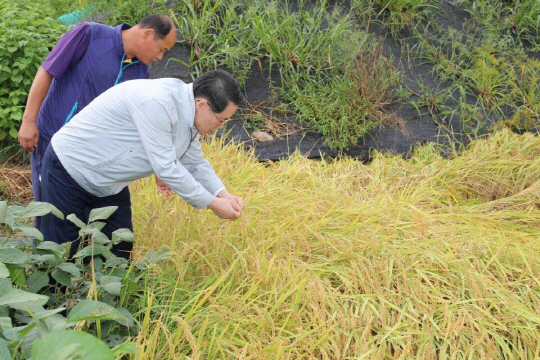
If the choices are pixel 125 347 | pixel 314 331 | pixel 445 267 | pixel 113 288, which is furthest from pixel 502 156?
pixel 125 347

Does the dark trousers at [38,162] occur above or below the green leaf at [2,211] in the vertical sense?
below

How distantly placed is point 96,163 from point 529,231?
2725mm

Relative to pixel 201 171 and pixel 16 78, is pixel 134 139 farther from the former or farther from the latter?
pixel 16 78

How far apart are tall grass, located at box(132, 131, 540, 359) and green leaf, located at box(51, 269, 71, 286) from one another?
1.15 ft

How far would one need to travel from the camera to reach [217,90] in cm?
262

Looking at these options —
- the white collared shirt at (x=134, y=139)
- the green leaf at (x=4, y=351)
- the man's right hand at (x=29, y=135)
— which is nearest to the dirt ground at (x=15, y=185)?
the man's right hand at (x=29, y=135)

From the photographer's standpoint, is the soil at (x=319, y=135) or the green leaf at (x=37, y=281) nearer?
the green leaf at (x=37, y=281)

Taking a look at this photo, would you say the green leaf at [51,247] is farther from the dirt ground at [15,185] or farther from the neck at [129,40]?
the dirt ground at [15,185]

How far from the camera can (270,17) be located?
579 cm

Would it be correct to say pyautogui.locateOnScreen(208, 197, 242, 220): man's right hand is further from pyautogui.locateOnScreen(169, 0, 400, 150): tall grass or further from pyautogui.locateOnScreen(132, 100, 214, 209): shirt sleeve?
→ pyautogui.locateOnScreen(169, 0, 400, 150): tall grass

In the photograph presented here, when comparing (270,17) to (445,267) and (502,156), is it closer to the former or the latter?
(502,156)

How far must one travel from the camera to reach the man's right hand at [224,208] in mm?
2730

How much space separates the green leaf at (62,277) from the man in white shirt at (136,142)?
0.59m

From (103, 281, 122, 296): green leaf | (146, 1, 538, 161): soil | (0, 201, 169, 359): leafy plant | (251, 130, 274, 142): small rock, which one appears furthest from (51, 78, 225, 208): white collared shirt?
(251, 130, 274, 142): small rock
